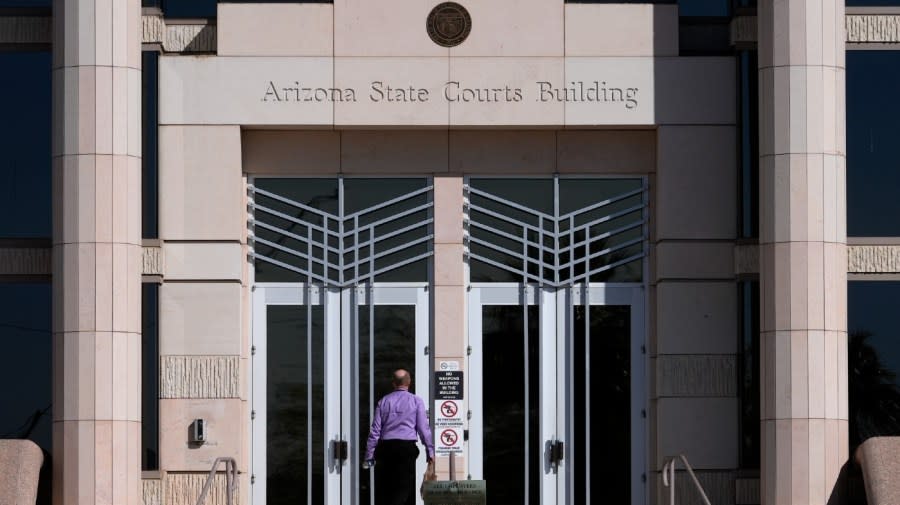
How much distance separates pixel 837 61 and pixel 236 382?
25.4ft

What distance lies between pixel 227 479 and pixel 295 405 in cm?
166

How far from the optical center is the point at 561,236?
20.2 m

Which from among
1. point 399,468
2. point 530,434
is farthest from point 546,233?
point 399,468

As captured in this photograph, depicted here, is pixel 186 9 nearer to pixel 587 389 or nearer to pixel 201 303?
pixel 201 303

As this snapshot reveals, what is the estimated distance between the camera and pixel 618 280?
2017cm

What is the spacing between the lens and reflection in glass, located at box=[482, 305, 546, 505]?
1989 cm

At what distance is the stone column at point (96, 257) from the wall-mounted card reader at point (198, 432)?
773 millimetres

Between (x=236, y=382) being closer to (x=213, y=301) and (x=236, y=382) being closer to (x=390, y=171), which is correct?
(x=213, y=301)

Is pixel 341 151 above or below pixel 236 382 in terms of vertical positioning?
above

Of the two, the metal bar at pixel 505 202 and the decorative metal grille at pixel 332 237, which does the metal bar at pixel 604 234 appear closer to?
the metal bar at pixel 505 202

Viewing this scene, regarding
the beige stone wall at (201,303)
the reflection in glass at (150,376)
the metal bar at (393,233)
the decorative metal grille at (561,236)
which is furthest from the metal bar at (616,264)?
the reflection in glass at (150,376)

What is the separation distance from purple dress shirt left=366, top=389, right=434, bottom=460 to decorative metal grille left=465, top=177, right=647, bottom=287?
2.76 m

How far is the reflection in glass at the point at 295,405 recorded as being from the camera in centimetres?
1983

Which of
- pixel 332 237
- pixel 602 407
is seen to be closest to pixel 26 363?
pixel 332 237
